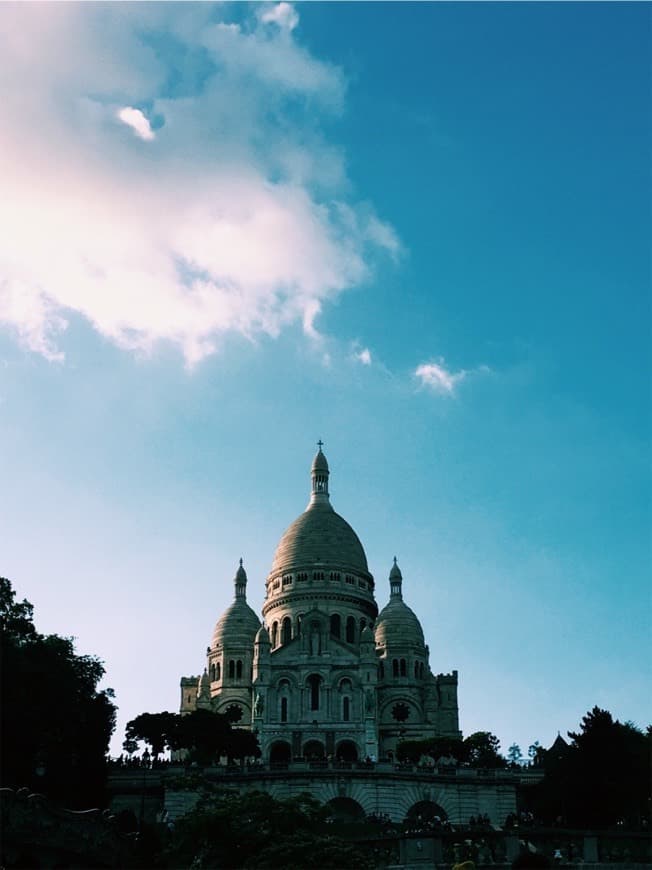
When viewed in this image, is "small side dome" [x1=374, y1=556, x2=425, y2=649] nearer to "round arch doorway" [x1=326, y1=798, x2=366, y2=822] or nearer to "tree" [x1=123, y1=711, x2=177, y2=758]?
"tree" [x1=123, y1=711, x2=177, y2=758]

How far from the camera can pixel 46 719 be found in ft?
164

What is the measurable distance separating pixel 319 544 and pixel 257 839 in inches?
2687

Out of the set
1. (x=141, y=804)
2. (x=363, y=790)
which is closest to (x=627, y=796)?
(x=363, y=790)

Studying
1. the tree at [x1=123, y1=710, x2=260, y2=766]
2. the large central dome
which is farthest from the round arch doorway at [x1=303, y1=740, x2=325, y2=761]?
the large central dome

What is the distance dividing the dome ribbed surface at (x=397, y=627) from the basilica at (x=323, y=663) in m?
0.10

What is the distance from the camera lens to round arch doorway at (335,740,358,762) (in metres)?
84.8

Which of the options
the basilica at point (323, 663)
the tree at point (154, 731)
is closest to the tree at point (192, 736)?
the tree at point (154, 731)

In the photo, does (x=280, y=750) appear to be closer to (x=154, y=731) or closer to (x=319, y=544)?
(x=154, y=731)

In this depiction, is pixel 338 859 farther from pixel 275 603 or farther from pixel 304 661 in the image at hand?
pixel 275 603

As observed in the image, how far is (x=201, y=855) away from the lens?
3500 centimetres

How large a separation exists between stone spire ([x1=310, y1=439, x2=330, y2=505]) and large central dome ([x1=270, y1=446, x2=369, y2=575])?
110 centimetres

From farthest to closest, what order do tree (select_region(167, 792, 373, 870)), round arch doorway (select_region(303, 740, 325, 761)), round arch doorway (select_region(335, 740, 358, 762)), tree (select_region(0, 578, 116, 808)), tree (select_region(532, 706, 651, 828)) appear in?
round arch doorway (select_region(303, 740, 325, 761)) < round arch doorway (select_region(335, 740, 358, 762)) < tree (select_region(532, 706, 651, 828)) < tree (select_region(0, 578, 116, 808)) < tree (select_region(167, 792, 373, 870))

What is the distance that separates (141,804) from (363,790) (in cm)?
1188

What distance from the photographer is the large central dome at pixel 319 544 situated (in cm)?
10165
